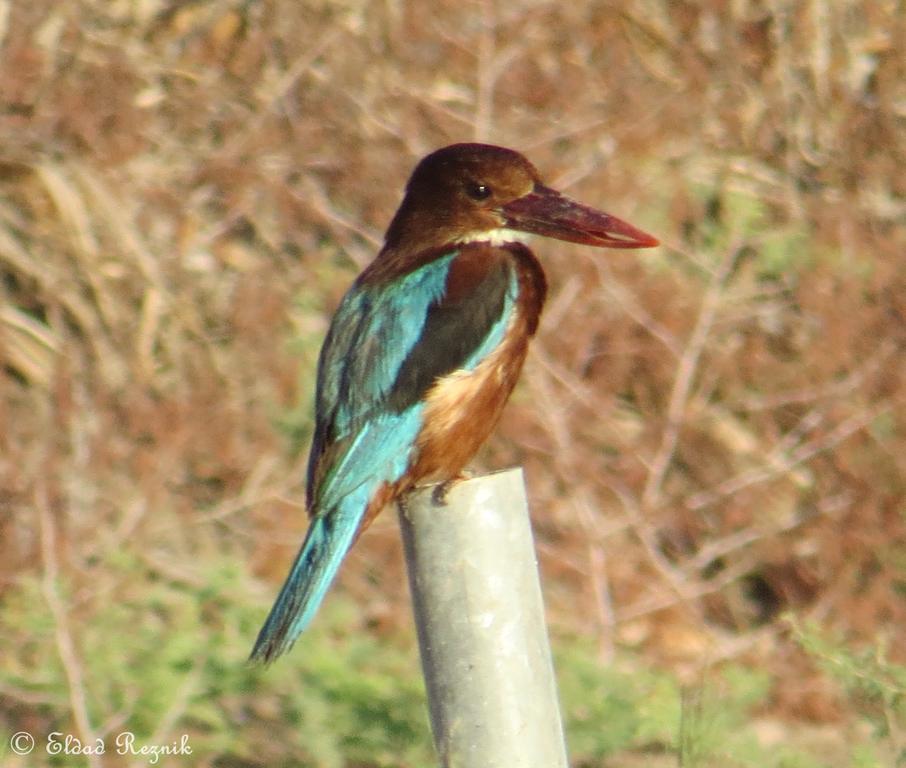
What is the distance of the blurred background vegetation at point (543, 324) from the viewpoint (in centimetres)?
496

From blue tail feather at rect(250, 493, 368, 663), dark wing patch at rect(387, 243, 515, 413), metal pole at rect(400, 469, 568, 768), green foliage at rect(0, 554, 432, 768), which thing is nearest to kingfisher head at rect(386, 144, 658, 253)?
dark wing patch at rect(387, 243, 515, 413)

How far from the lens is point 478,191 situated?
3.64m

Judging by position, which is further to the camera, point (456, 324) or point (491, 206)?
point (491, 206)

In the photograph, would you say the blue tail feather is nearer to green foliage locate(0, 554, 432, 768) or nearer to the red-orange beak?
the red-orange beak

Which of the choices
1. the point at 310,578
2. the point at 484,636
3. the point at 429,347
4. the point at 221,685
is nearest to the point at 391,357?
the point at 429,347

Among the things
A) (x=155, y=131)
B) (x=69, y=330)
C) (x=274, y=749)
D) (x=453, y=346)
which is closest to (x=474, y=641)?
(x=453, y=346)

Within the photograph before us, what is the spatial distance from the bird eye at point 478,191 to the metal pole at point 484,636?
4.61ft

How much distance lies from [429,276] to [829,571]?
2.46m

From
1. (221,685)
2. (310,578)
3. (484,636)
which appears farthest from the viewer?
(221,685)

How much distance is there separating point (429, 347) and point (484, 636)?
1075mm

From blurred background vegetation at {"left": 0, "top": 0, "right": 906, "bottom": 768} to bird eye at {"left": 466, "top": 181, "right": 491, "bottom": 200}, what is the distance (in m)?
1.44

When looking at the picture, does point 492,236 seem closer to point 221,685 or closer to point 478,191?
point 478,191

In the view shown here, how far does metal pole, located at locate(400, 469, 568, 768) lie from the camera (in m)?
2.28

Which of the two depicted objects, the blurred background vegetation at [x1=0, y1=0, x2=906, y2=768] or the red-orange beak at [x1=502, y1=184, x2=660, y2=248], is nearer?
the red-orange beak at [x1=502, y1=184, x2=660, y2=248]
